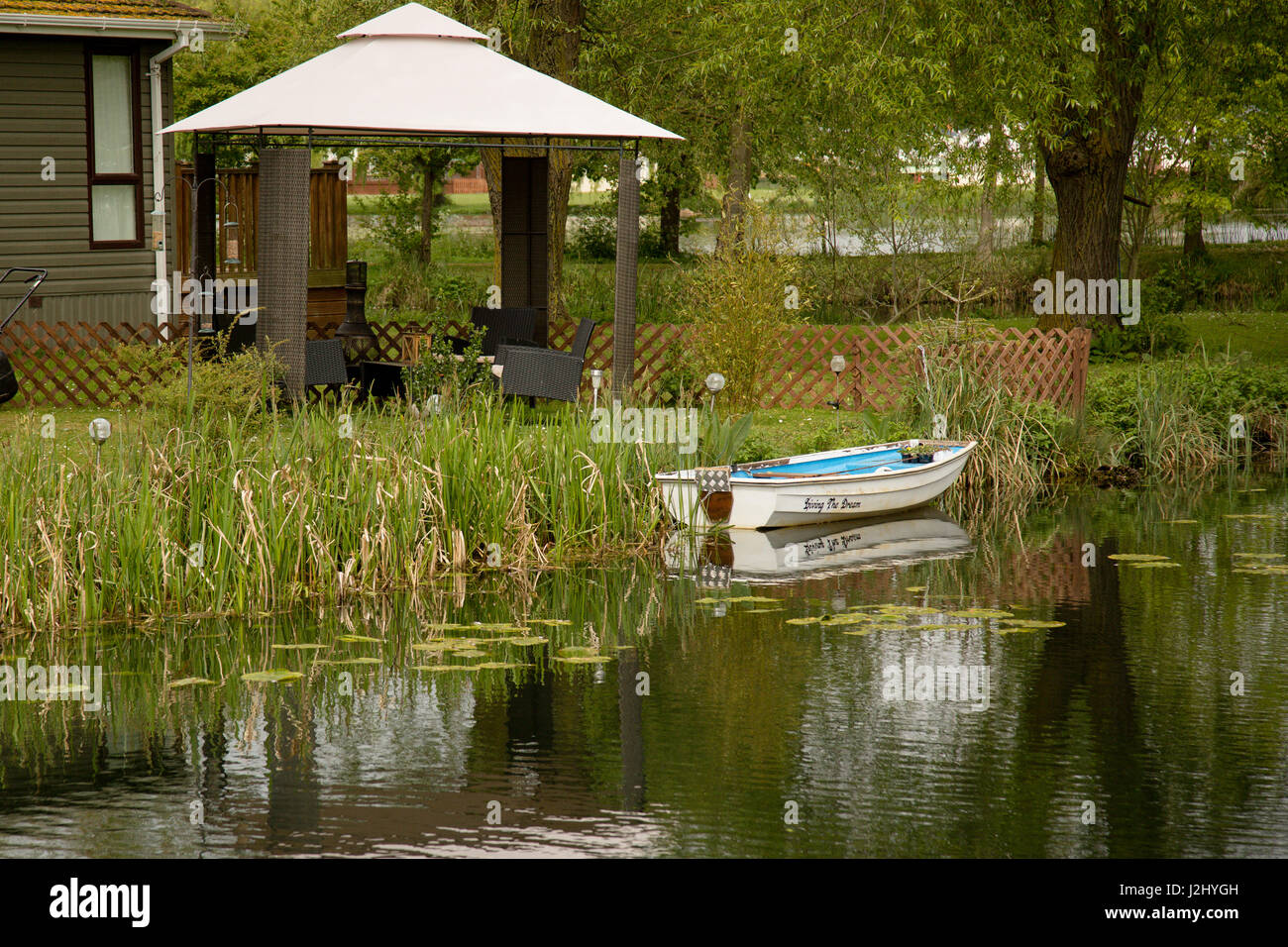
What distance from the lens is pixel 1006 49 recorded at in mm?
17000

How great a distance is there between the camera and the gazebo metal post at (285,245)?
42.5 feet

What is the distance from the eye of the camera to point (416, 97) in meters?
13.2

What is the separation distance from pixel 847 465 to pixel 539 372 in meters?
2.83

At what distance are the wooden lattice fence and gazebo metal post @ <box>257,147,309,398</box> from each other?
2744mm

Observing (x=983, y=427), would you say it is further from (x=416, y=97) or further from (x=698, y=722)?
(x=698, y=722)

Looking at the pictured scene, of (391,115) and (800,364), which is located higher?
(391,115)

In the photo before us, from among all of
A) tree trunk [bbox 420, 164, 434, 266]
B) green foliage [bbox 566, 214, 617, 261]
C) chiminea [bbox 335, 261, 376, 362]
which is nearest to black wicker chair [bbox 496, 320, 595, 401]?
chiminea [bbox 335, 261, 376, 362]

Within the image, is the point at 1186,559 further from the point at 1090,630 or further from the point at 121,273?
the point at 121,273

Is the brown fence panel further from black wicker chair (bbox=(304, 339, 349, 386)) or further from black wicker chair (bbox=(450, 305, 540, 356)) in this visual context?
black wicker chair (bbox=(304, 339, 349, 386))

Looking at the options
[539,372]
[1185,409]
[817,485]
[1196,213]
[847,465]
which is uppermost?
[1196,213]

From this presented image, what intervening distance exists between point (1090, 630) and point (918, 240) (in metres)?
17.1

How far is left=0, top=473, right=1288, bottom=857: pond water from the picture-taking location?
6.40 meters

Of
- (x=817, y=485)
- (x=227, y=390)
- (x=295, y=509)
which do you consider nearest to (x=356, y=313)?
(x=227, y=390)
